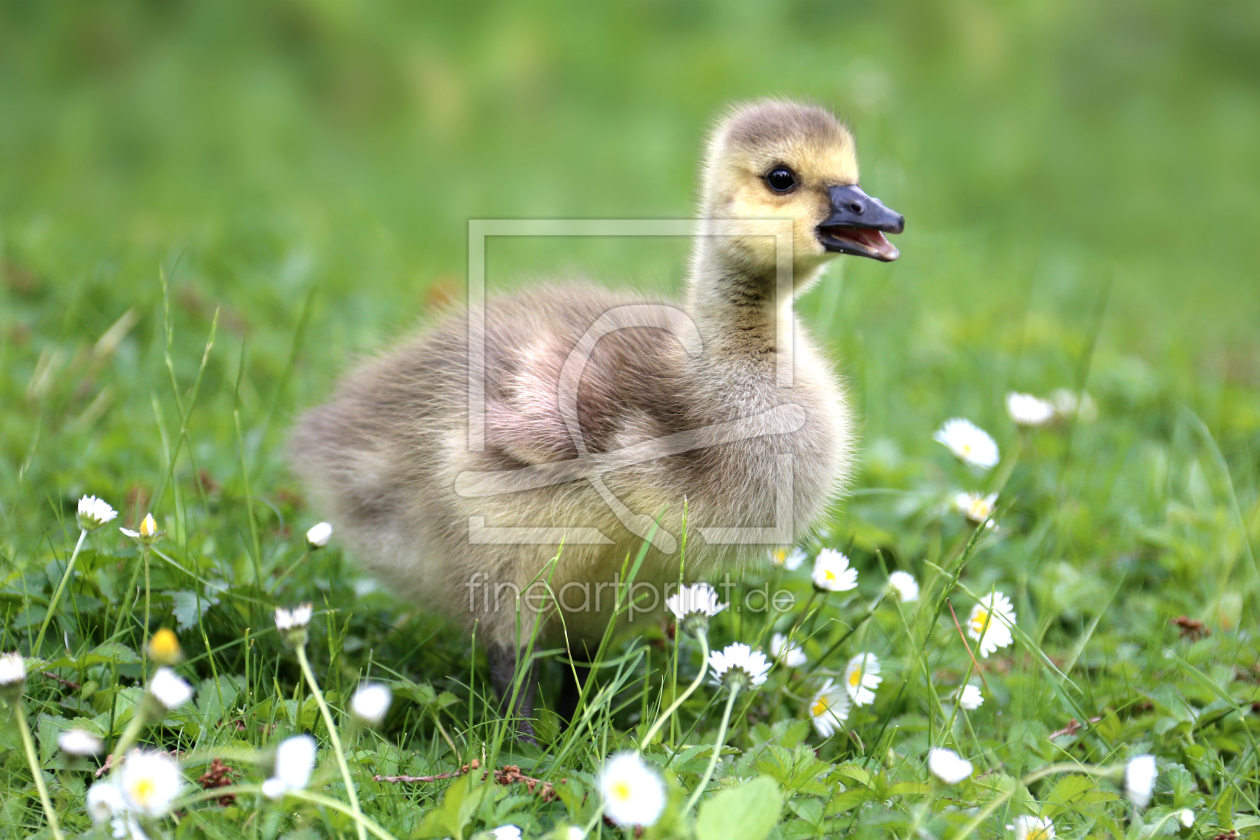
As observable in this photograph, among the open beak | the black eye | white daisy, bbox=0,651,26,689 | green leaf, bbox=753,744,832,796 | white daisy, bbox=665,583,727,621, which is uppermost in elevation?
the black eye

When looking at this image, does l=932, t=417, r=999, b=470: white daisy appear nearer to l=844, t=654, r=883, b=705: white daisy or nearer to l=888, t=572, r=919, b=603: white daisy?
l=888, t=572, r=919, b=603: white daisy

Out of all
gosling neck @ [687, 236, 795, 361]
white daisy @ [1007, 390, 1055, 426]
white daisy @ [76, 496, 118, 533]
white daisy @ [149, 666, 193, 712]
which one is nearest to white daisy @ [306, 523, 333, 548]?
white daisy @ [76, 496, 118, 533]

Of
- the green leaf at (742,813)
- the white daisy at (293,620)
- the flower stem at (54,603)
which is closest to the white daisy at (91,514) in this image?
the flower stem at (54,603)

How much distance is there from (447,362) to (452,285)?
5.03 feet

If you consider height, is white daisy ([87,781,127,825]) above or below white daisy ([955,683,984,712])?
above

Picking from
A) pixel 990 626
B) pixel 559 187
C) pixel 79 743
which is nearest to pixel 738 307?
pixel 990 626

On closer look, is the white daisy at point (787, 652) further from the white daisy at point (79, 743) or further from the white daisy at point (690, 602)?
the white daisy at point (79, 743)

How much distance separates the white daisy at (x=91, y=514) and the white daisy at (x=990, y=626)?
4.59ft

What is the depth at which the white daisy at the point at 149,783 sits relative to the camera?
111 centimetres

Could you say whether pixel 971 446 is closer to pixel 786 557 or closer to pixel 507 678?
pixel 786 557

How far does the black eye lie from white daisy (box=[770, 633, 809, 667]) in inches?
30.4

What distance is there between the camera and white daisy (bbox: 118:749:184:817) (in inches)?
43.8

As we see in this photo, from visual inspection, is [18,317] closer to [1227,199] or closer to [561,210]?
[561,210]

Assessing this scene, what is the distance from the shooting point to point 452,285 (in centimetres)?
343
